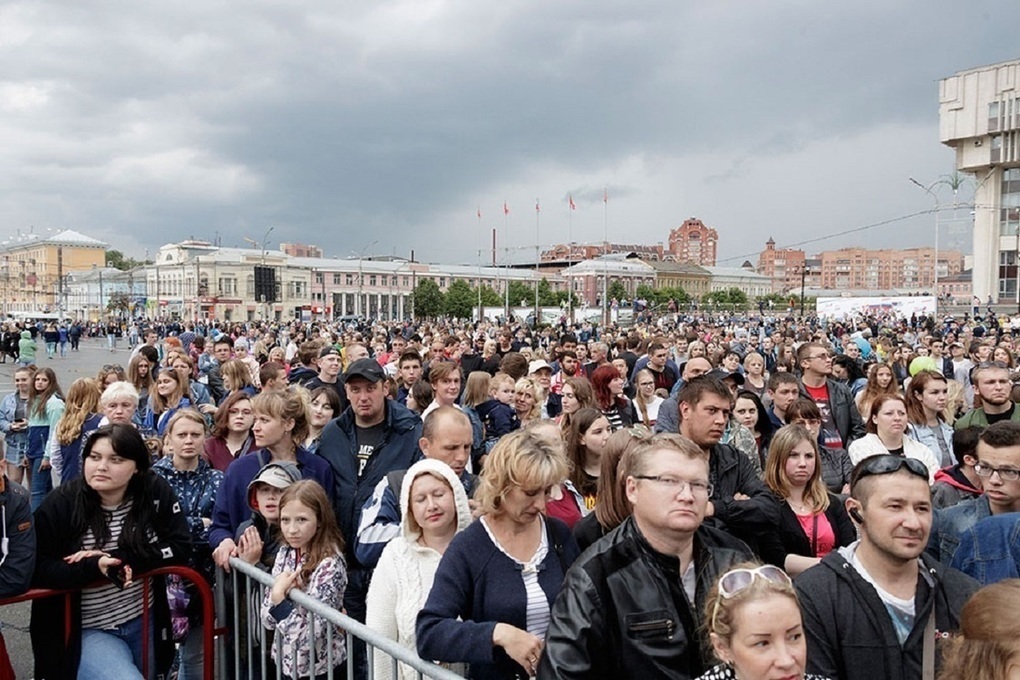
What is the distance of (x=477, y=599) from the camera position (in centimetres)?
276

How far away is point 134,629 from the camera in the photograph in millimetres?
3682

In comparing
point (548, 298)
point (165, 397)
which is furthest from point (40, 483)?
Answer: point (548, 298)

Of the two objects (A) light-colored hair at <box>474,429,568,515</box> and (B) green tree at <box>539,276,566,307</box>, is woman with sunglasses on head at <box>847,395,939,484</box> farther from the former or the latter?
(B) green tree at <box>539,276,566,307</box>

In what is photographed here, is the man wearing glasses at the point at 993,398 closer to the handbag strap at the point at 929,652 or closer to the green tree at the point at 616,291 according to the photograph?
the handbag strap at the point at 929,652

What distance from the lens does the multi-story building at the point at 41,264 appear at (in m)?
126

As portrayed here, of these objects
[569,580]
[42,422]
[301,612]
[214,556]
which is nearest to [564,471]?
[569,580]

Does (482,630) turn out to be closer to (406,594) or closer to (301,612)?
(406,594)

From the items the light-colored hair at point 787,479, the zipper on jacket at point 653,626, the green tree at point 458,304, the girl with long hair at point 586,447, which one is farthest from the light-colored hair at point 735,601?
the green tree at point 458,304

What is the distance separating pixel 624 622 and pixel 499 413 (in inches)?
206

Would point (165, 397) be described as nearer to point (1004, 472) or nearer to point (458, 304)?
point (1004, 472)

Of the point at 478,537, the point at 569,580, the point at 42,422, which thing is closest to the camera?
the point at 569,580

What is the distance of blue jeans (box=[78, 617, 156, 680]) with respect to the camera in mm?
3432

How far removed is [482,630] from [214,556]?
6.42ft

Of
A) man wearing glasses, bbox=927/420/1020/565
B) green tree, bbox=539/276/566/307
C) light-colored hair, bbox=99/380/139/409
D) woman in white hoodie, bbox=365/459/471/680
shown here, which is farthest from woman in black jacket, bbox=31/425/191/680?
green tree, bbox=539/276/566/307
